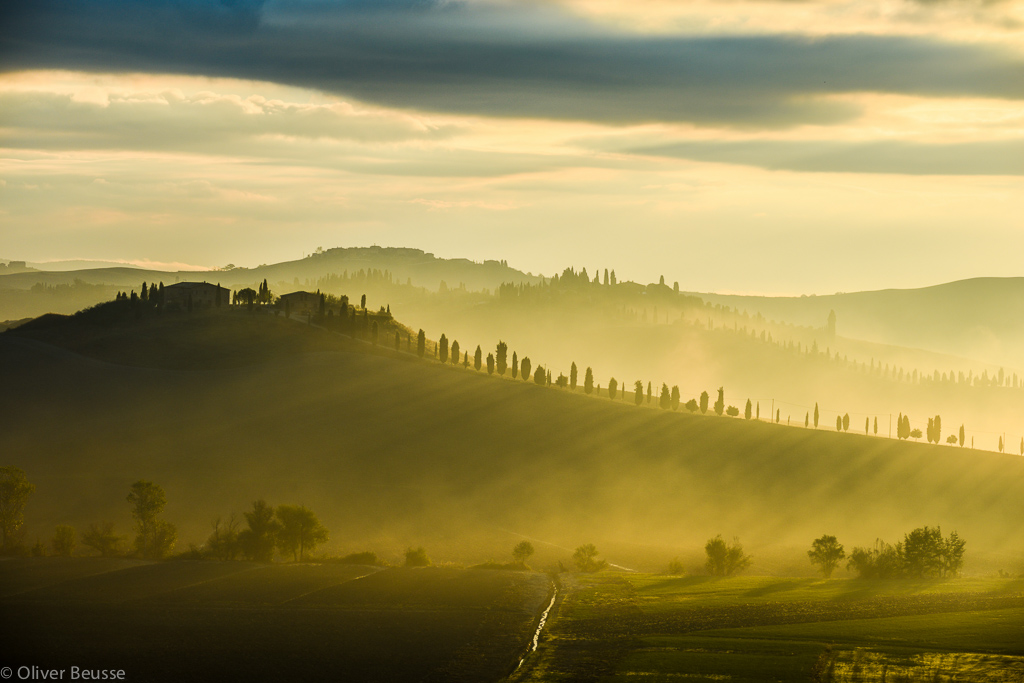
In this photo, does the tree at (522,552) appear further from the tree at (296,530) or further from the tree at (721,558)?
the tree at (296,530)

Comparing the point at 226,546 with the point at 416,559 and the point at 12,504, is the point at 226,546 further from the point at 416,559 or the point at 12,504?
the point at 12,504

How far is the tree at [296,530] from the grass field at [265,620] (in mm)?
8708

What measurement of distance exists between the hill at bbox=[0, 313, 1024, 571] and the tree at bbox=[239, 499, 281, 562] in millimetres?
17105

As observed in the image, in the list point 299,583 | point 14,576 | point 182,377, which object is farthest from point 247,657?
point 182,377

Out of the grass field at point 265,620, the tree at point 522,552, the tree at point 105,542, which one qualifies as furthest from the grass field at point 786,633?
the tree at point 105,542

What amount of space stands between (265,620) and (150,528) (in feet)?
147

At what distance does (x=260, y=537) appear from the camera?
105m

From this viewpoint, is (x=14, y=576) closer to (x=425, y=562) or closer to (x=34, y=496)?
(x=425, y=562)

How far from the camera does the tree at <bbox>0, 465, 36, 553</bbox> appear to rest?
105 meters

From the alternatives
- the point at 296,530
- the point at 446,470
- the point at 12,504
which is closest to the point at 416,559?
the point at 296,530

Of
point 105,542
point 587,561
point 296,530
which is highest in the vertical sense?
point 296,530

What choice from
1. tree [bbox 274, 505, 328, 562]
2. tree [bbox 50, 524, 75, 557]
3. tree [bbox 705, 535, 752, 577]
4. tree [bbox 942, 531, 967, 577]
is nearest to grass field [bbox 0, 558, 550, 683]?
tree [bbox 274, 505, 328, 562]

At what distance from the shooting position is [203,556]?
102375 millimetres

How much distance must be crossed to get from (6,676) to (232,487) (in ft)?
300
